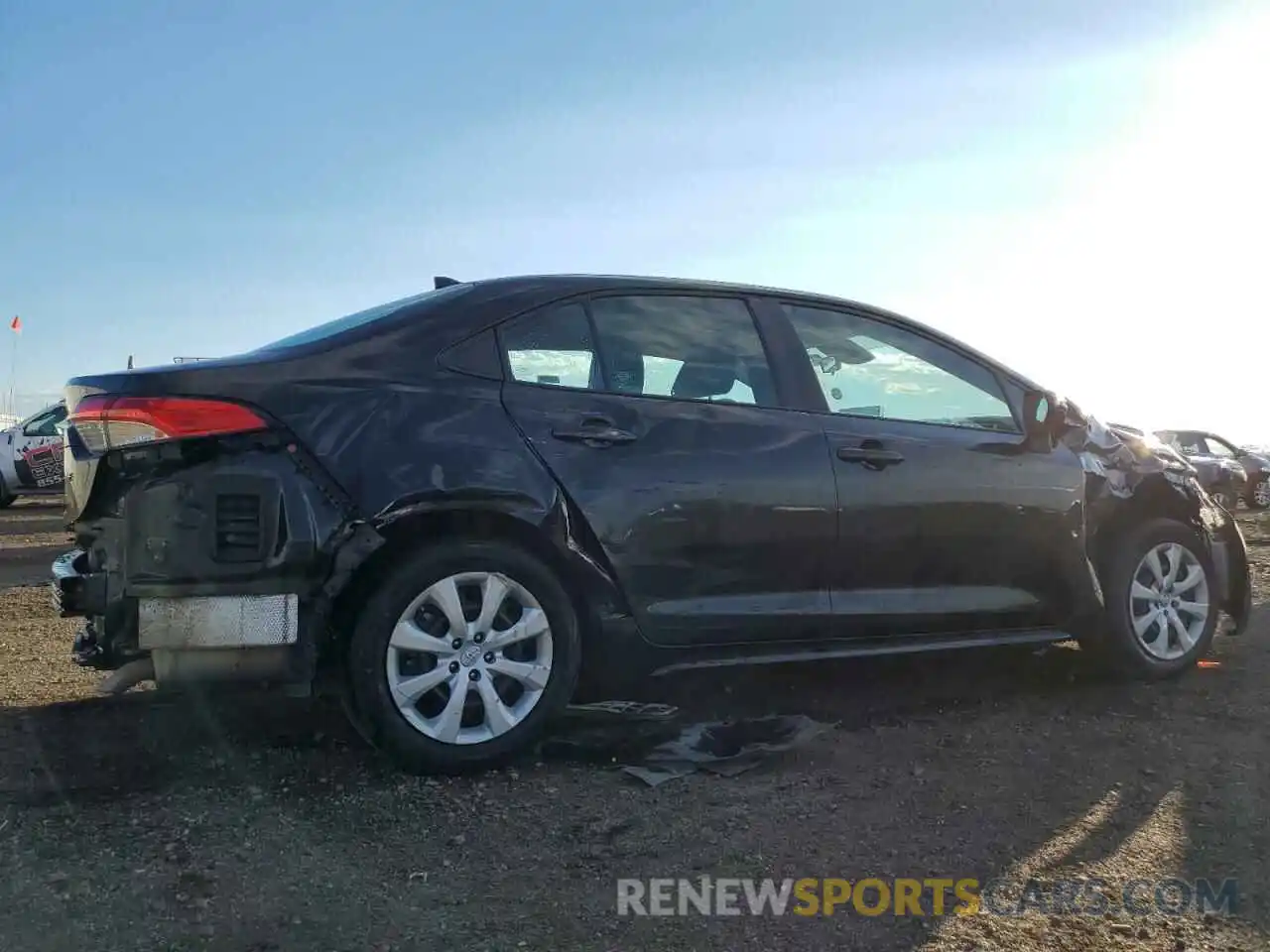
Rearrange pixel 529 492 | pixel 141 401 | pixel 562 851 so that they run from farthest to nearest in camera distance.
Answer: pixel 529 492
pixel 141 401
pixel 562 851

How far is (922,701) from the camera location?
4492mm

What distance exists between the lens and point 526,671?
3.58 metres

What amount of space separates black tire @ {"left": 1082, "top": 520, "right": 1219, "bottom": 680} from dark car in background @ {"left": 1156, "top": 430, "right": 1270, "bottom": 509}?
1735 cm

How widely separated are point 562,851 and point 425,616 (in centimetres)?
91

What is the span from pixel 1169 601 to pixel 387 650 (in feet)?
11.2

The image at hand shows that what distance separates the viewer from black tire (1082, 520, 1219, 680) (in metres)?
4.74

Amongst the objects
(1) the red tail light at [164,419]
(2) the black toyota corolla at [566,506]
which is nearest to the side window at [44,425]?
(2) the black toyota corolla at [566,506]

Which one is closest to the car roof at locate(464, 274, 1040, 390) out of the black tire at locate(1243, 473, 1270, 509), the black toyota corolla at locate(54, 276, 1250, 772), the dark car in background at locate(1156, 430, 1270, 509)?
the black toyota corolla at locate(54, 276, 1250, 772)

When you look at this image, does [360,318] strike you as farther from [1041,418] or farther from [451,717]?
[1041,418]

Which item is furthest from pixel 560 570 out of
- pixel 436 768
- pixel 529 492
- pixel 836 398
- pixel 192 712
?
pixel 192 712

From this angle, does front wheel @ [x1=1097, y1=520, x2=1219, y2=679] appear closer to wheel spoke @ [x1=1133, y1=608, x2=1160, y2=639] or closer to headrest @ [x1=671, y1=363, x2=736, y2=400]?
A: wheel spoke @ [x1=1133, y1=608, x2=1160, y2=639]

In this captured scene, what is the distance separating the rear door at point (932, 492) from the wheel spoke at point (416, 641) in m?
1.45

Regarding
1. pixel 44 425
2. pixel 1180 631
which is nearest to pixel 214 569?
pixel 1180 631

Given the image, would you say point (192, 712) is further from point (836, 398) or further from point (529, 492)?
point (836, 398)
